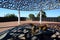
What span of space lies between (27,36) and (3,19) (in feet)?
213

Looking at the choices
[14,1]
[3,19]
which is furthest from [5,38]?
[3,19]

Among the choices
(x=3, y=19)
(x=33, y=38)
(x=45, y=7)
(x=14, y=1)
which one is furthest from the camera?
(x=3, y=19)

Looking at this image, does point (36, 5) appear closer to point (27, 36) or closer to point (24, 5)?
point (24, 5)

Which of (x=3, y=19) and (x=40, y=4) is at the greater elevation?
(x=40, y=4)

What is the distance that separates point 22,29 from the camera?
4055mm

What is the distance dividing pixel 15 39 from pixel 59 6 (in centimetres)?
3731

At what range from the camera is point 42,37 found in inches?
153

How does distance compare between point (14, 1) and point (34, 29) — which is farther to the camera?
point (14, 1)

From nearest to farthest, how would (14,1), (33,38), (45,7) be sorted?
1. (33,38)
2. (14,1)
3. (45,7)

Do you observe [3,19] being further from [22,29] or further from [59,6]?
[22,29]

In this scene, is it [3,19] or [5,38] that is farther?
[3,19]

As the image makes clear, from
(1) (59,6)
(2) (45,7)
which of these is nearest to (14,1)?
(2) (45,7)

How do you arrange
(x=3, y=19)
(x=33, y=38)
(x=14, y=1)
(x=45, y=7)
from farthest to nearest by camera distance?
(x=3, y=19) → (x=45, y=7) → (x=14, y=1) → (x=33, y=38)

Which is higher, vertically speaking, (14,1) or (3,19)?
(14,1)
